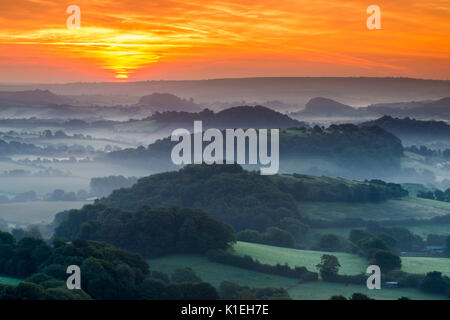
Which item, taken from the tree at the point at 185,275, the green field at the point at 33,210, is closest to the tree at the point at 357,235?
the tree at the point at 185,275

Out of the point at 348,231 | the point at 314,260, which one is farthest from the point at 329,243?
the point at 348,231

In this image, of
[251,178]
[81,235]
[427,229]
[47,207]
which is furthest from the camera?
[47,207]

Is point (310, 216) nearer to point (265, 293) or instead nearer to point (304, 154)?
point (265, 293)

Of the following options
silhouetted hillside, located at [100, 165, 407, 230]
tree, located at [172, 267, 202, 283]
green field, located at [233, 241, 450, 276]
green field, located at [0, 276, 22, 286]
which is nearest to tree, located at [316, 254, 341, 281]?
green field, located at [233, 241, 450, 276]

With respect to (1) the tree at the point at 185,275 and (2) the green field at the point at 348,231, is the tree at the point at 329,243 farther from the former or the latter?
(1) the tree at the point at 185,275
